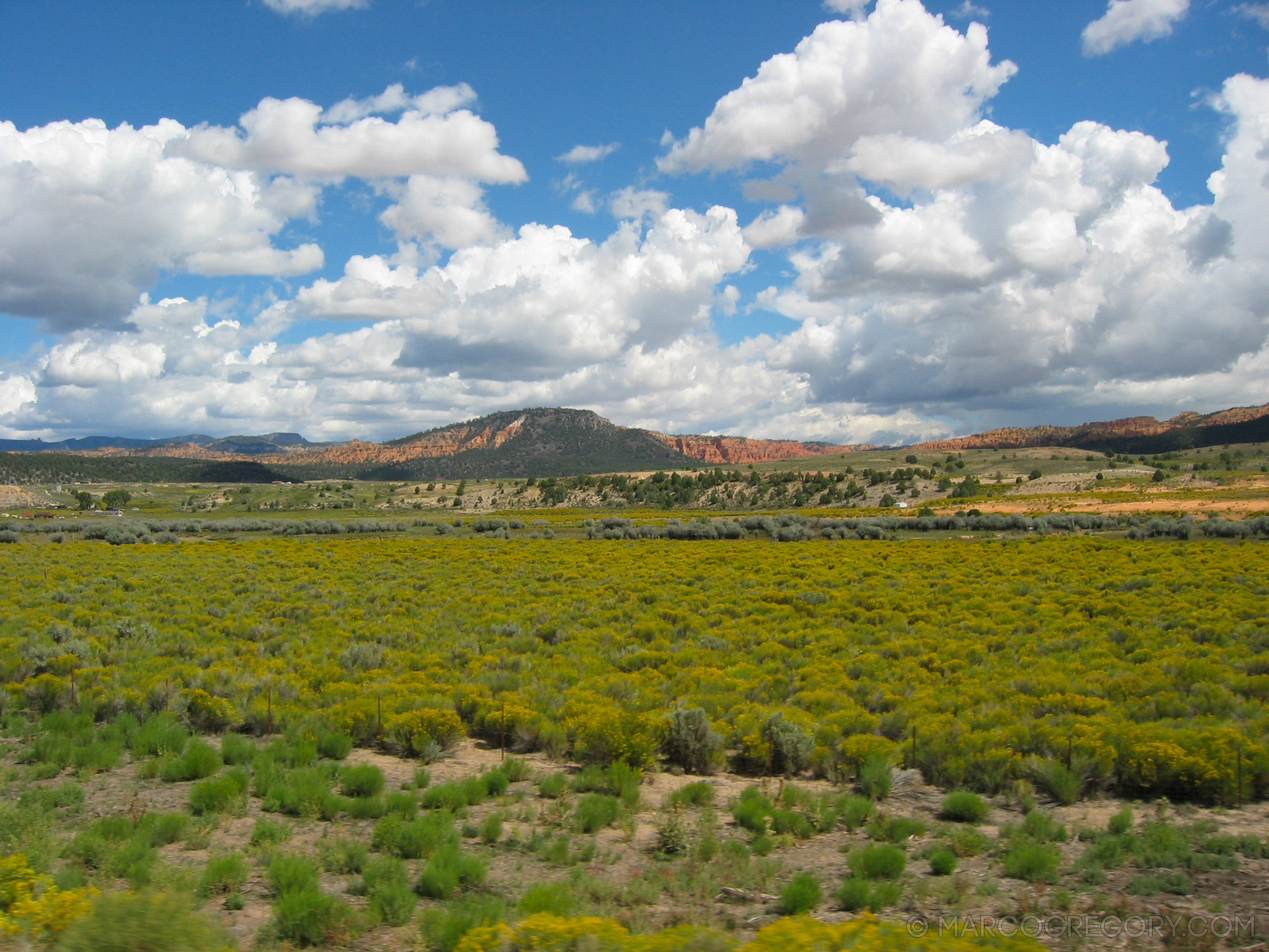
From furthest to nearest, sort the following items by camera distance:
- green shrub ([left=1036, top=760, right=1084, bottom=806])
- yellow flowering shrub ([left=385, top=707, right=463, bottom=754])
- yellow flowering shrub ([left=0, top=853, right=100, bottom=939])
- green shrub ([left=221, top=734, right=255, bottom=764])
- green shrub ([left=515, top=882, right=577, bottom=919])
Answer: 1. yellow flowering shrub ([left=385, top=707, right=463, bottom=754])
2. green shrub ([left=221, top=734, right=255, bottom=764])
3. green shrub ([left=1036, top=760, right=1084, bottom=806])
4. green shrub ([left=515, top=882, right=577, bottom=919])
5. yellow flowering shrub ([left=0, top=853, right=100, bottom=939])

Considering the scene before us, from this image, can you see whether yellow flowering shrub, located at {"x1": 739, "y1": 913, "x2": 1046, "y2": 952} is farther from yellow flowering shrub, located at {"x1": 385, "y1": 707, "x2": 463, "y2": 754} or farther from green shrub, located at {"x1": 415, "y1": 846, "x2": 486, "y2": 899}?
yellow flowering shrub, located at {"x1": 385, "y1": 707, "x2": 463, "y2": 754}

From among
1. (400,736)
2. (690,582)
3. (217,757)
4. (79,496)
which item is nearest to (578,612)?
(690,582)

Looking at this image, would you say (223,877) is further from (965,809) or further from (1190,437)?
(1190,437)

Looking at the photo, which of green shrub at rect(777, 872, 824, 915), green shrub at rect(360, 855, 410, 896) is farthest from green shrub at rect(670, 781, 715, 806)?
green shrub at rect(360, 855, 410, 896)

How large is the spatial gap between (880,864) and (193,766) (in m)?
7.83

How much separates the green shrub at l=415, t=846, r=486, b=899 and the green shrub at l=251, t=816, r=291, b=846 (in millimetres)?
1599

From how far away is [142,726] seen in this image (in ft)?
34.9

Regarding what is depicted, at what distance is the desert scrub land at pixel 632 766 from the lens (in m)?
6.19

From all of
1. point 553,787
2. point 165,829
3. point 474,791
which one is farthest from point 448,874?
point 165,829

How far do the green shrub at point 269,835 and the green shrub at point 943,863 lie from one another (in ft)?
19.8

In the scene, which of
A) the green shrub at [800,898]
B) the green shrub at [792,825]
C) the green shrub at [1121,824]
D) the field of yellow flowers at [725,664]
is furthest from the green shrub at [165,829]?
the green shrub at [1121,824]

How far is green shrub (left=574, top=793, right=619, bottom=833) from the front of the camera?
7.79 metres

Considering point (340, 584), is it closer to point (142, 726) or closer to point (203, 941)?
point (142, 726)

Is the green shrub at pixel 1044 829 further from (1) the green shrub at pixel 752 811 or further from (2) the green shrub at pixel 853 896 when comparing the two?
(1) the green shrub at pixel 752 811
